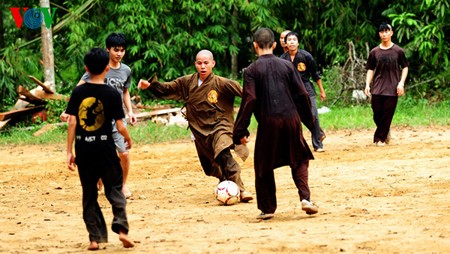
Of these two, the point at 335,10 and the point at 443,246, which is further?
the point at 335,10

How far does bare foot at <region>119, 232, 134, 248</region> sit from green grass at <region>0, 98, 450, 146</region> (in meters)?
9.67

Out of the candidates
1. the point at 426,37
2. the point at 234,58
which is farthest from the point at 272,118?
the point at 234,58

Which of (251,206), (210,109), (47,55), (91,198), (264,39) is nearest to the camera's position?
(91,198)

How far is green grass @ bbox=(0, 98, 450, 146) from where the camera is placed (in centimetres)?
1797

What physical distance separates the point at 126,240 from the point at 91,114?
989mm

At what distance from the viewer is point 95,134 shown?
308 inches

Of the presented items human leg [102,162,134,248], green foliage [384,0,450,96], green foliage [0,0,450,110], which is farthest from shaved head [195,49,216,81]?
green foliage [0,0,450,110]

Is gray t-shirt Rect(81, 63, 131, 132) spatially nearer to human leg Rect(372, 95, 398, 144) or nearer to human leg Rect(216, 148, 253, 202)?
human leg Rect(216, 148, 253, 202)

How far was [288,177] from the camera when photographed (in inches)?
496

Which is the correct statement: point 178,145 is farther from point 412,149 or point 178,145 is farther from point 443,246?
point 443,246

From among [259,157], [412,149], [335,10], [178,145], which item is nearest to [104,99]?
[259,157]

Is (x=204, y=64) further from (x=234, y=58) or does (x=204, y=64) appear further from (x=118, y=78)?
(x=234, y=58)

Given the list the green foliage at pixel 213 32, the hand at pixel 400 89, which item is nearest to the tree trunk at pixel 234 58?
the green foliage at pixel 213 32

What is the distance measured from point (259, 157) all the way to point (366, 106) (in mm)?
11559
